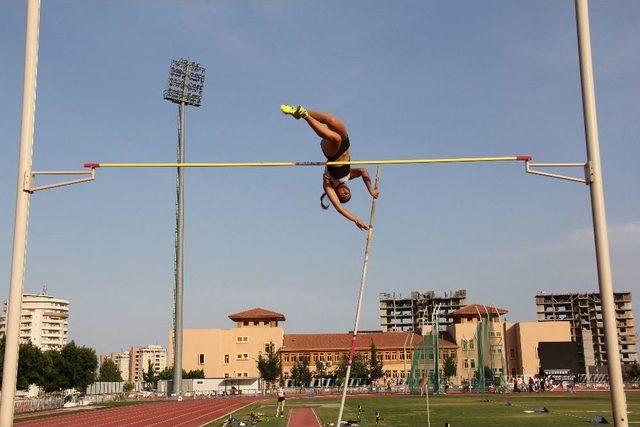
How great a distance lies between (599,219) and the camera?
8.10 m

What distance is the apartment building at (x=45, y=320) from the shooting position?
15350cm

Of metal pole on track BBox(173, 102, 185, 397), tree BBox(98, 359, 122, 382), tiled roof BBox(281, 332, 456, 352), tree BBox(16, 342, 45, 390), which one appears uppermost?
metal pole on track BBox(173, 102, 185, 397)

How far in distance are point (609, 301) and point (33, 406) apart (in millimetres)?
34012

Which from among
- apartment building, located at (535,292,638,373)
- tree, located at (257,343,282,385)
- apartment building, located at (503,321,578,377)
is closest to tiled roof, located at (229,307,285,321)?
tree, located at (257,343,282,385)

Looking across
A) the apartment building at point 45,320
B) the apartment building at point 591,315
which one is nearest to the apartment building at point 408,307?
the apartment building at point 591,315

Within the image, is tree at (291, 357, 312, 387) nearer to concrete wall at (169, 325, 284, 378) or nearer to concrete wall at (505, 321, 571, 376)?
concrete wall at (169, 325, 284, 378)

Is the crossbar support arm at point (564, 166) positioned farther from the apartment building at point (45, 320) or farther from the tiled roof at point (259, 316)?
the apartment building at point (45, 320)

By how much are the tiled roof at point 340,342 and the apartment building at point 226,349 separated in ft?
14.7

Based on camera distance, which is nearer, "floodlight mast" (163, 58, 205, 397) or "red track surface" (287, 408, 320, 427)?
"red track surface" (287, 408, 320, 427)

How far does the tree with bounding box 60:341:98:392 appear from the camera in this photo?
161 feet

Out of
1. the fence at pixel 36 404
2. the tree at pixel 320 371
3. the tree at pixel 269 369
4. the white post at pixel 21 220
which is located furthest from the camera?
the tree at pixel 320 371

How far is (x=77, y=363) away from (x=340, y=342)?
148ft

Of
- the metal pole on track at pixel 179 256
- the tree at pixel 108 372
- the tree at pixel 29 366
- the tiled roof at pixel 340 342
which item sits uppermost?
the metal pole on track at pixel 179 256

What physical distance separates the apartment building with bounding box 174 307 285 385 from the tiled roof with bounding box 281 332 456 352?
4.47m
